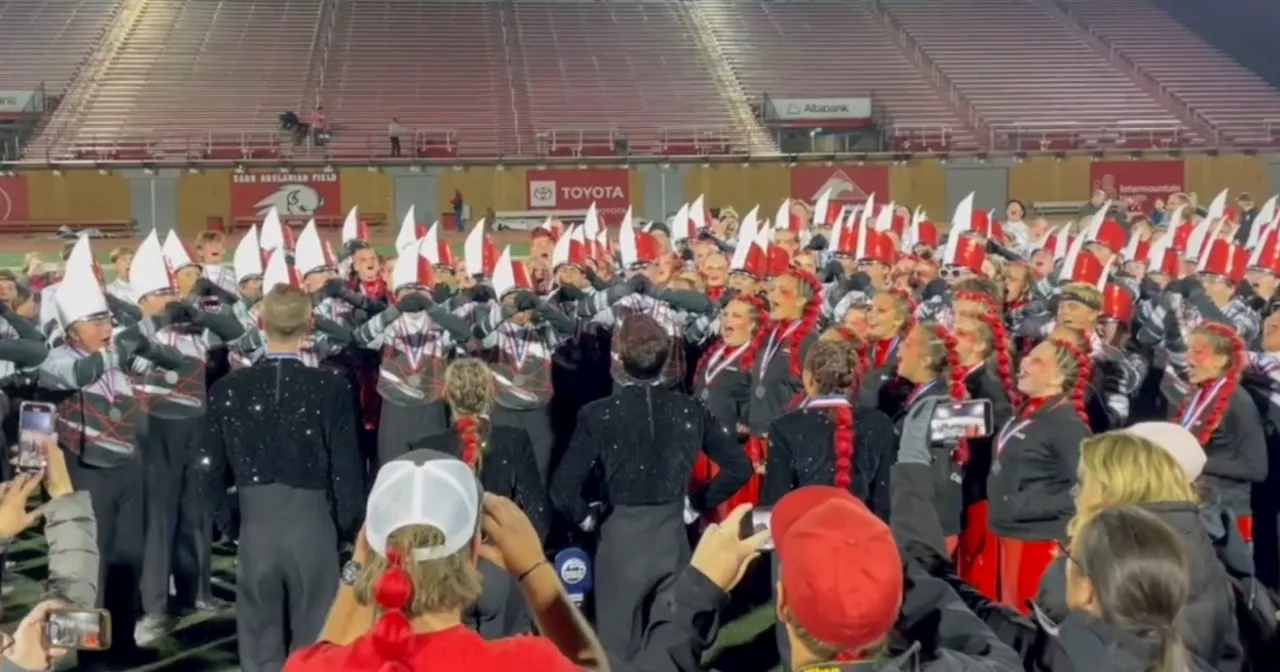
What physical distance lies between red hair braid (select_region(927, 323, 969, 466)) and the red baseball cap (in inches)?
113

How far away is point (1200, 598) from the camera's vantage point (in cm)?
280

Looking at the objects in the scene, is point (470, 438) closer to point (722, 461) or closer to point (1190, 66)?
point (722, 461)

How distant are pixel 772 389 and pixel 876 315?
0.58m

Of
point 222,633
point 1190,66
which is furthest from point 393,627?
point 1190,66

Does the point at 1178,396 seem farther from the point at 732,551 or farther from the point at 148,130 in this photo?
the point at 148,130

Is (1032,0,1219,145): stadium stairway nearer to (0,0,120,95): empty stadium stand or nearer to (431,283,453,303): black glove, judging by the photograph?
(0,0,120,95): empty stadium stand

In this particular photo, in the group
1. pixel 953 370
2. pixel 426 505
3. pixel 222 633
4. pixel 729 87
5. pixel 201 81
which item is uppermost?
pixel 201 81

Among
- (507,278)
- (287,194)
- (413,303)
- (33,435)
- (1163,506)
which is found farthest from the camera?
(287,194)

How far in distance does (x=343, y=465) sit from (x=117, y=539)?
1.34 metres

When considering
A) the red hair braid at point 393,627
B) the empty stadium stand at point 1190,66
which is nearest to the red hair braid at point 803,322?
the red hair braid at point 393,627

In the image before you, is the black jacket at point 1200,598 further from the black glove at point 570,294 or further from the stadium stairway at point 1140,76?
the stadium stairway at point 1140,76

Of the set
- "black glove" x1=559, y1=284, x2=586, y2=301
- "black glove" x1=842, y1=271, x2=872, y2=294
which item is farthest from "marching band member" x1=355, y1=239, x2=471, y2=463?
"black glove" x1=842, y1=271, x2=872, y2=294

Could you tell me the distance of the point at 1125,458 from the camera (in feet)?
9.30

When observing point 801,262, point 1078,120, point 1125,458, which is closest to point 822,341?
point 1125,458
